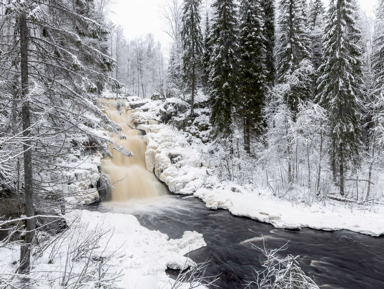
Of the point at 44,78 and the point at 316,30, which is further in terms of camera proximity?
the point at 316,30

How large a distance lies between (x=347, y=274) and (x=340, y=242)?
7.69 feet

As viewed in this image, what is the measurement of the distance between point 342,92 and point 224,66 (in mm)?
8838

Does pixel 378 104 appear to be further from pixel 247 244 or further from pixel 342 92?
pixel 247 244

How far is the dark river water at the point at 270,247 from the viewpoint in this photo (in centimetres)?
662

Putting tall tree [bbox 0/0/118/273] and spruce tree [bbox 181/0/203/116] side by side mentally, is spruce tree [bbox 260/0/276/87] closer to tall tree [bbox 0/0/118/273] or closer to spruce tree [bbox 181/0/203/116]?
spruce tree [bbox 181/0/203/116]

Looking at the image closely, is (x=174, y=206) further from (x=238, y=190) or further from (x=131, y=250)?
(x=131, y=250)

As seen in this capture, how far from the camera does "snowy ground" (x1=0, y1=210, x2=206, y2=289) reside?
3.67 m

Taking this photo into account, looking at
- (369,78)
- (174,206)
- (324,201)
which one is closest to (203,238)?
(174,206)

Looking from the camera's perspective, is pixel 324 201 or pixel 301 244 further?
pixel 324 201

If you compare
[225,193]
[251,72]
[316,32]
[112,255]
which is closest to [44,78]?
[112,255]

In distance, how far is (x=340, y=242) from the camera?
8812 millimetres

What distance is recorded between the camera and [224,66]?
18.6 metres

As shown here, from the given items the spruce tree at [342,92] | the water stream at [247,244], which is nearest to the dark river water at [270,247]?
the water stream at [247,244]

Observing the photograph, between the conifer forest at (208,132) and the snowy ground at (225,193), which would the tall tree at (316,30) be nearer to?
the conifer forest at (208,132)
